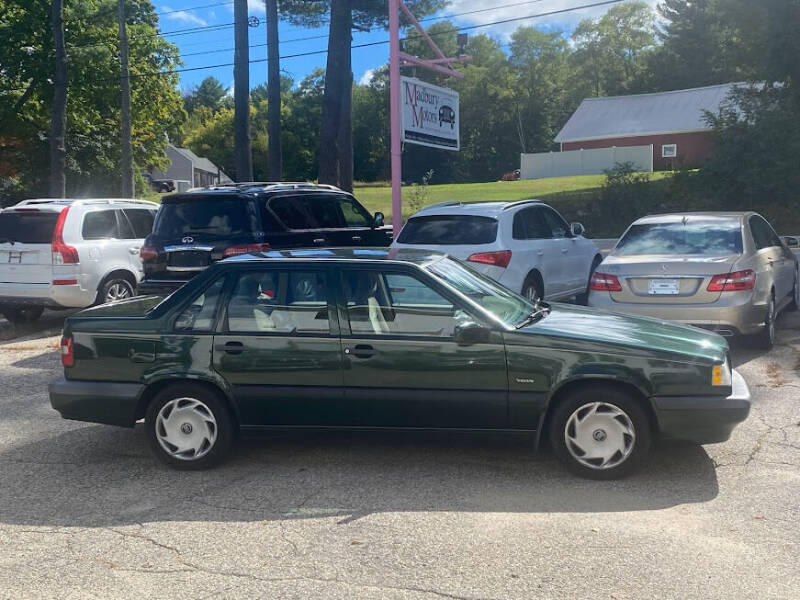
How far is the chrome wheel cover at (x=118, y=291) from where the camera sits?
12.5 m

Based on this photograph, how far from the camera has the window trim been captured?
562 cm

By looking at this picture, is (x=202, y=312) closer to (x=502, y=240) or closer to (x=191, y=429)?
(x=191, y=429)

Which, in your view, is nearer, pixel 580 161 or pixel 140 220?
pixel 140 220

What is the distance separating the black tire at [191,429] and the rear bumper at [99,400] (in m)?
0.15

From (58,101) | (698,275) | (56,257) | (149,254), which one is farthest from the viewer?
(58,101)

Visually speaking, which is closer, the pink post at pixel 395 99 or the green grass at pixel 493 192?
the pink post at pixel 395 99

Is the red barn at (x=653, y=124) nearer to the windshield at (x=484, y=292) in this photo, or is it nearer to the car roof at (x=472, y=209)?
the car roof at (x=472, y=209)

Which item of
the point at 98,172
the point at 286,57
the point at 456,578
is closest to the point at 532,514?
the point at 456,578

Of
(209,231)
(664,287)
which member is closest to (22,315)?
(209,231)

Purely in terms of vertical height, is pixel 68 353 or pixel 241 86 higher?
pixel 241 86

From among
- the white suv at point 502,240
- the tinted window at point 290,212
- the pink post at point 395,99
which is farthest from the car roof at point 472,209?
the pink post at point 395,99

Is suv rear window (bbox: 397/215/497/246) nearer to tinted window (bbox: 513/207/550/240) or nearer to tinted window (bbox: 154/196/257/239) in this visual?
tinted window (bbox: 513/207/550/240)

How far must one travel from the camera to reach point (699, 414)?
5367 mm

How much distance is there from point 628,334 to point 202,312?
2920mm
